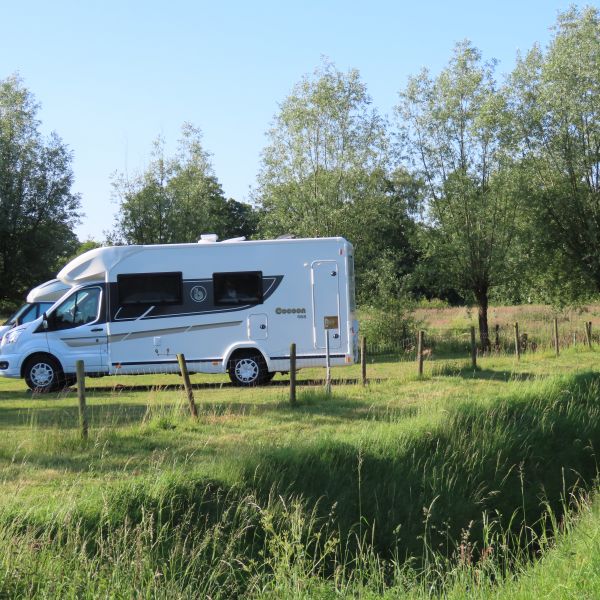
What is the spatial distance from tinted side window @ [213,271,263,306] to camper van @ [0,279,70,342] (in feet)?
17.7

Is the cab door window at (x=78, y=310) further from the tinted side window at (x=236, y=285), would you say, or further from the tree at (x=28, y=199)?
→ the tree at (x=28, y=199)

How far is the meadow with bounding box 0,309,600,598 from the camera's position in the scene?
6.58 meters

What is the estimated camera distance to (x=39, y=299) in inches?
898

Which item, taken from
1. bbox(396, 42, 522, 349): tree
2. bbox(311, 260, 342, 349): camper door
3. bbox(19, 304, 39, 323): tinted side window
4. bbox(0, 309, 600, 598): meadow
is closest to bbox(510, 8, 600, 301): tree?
bbox(396, 42, 522, 349): tree

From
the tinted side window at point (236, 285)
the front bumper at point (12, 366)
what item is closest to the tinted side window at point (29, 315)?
the front bumper at point (12, 366)

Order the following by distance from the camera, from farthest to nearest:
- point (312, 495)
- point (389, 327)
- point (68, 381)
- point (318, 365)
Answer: point (389, 327), point (68, 381), point (318, 365), point (312, 495)

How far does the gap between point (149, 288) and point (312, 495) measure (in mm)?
10256

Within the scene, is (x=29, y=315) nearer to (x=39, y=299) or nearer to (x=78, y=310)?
(x=39, y=299)

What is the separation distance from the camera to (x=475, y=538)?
9789 mm

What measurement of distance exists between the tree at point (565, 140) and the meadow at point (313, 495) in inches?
474

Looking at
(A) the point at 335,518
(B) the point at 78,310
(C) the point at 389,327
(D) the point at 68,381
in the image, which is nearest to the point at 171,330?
(B) the point at 78,310

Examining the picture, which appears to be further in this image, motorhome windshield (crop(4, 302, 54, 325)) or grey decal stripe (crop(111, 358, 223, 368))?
motorhome windshield (crop(4, 302, 54, 325))

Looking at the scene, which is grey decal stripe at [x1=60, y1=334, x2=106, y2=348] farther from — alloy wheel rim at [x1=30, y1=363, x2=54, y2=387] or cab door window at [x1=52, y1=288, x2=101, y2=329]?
alloy wheel rim at [x1=30, y1=363, x2=54, y2=387]

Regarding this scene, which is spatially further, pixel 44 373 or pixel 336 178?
pixel 336 178
